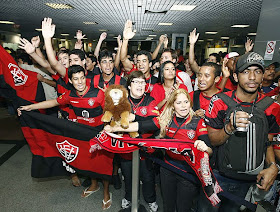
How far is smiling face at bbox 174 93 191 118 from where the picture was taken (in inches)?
80.2

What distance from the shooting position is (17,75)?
9.10ft

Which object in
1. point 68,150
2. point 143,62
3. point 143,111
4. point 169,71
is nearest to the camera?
point 143,111

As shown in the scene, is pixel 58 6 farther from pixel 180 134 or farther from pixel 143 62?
pixel 180 134

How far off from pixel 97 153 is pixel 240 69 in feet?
6.00

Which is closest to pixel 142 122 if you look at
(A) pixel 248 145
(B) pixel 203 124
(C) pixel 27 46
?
(B) pixel 203 124

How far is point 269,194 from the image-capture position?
1771 millimetres

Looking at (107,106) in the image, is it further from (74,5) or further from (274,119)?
(74,5)

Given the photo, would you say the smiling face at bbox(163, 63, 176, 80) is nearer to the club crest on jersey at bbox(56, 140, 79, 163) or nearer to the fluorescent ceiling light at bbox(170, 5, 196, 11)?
the club crest on jersey at bbox(56, 140, 79, 163)

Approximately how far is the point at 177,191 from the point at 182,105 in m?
0.94

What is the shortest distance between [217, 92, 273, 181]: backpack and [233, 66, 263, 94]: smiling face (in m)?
0.12

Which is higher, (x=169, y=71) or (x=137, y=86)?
(x=169, y=71)

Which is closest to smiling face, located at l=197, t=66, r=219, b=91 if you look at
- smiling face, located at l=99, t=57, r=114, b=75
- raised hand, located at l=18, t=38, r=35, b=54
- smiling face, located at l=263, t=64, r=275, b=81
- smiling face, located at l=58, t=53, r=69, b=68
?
smiling face, located at l=99, t=57, r=114, b=75

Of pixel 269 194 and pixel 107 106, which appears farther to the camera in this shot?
pixel 107 106

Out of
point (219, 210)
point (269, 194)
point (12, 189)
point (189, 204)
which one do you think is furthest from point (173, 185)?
point (12, 189)
